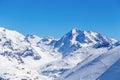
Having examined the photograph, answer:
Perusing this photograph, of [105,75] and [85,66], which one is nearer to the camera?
[105,75]

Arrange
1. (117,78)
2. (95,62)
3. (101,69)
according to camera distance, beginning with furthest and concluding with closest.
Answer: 1. (95,62)
2. (101,69)
3. (117,78)

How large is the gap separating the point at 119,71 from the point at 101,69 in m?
5.32

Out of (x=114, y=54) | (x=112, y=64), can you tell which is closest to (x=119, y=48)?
(x=114, y=54)

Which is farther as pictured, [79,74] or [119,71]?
[79,74]

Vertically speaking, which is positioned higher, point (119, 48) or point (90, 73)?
point (119, 48)

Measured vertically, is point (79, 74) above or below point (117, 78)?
above

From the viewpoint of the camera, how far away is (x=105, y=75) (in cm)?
8562

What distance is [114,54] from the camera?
96125 millimetres

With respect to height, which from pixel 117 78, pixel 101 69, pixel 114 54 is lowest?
pixel 117 78

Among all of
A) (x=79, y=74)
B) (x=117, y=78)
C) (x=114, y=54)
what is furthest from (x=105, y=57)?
(x=117, y=78)

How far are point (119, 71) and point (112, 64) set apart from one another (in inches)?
202

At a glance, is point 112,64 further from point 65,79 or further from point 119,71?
point 65,79

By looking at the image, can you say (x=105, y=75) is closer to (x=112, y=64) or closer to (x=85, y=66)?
(x=112, y=64)

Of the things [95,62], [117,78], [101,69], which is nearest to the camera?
[117,78]
